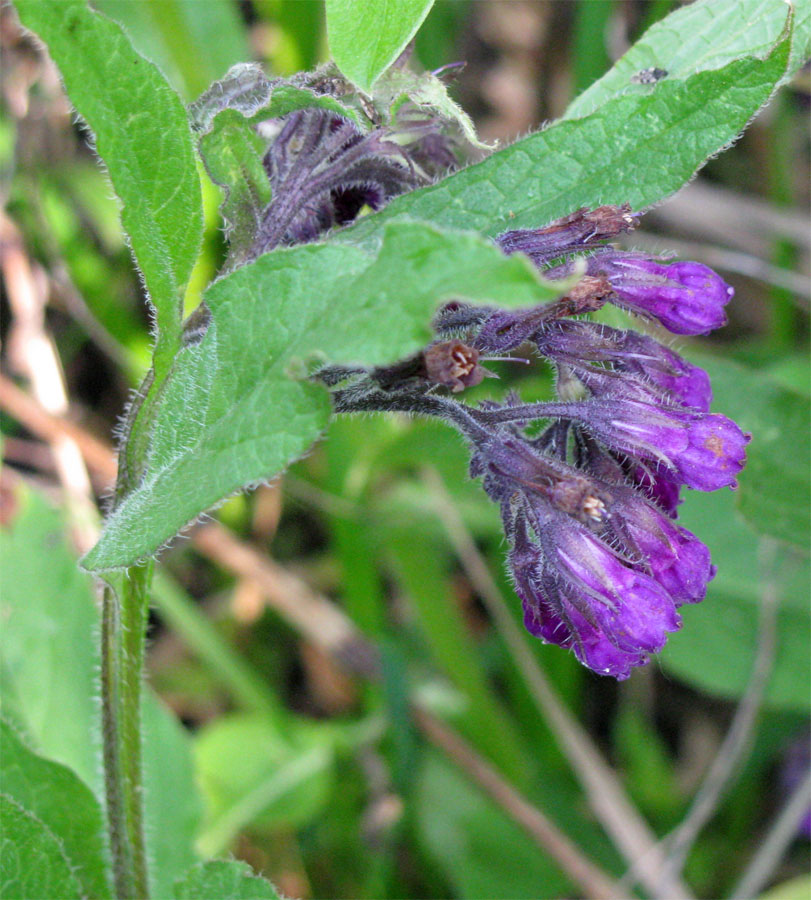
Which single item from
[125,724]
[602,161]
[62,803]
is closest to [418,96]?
[602,161]

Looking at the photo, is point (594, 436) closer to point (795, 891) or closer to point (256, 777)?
point (795, 891)

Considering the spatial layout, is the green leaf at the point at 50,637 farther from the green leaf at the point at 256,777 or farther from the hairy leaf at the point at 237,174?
the hairy leaf at the point at 237,174

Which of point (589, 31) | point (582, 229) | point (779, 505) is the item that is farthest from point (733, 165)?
point (582, 229)

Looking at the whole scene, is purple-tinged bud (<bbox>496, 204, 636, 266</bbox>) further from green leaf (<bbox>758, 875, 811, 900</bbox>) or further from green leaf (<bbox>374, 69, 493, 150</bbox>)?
green leaf (<bbox>758, 875, 811, 900</bbox>)

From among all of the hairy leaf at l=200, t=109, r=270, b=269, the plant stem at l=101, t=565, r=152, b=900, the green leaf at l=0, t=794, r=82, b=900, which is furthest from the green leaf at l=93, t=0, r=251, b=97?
the green leaf at l=0, t=794, r=82, b=900

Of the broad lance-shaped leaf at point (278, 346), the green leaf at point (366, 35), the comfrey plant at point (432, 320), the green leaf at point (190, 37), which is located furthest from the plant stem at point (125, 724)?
the green leaf at point (190, 37)

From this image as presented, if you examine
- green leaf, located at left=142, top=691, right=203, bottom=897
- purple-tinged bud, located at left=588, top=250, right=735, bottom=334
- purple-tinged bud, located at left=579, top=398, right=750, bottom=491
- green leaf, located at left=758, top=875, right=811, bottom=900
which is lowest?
green leaf, located at left=758, top=875, right=811, bottom=900
